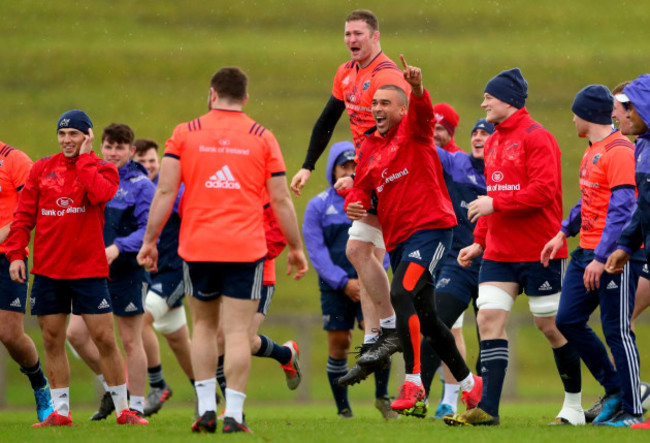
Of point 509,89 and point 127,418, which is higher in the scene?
point 509,89

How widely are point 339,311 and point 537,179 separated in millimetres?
3318

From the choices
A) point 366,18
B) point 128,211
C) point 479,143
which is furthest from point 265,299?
point 366,18

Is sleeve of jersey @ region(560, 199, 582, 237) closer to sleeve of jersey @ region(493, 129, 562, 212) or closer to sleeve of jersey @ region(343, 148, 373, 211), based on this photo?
sleeve of jersey @ region(493, 129, 562, 212)

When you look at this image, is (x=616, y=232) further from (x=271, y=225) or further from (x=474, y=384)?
(x=271, y=225)

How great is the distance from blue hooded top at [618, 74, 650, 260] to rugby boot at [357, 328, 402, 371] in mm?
1811

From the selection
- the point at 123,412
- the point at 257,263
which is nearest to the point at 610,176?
the point at 257,263

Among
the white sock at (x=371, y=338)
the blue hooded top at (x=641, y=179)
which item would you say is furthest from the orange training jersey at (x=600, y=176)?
the white sock at (x=371, y=338)

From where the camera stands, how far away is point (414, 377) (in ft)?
23.4

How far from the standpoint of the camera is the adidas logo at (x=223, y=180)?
638cm

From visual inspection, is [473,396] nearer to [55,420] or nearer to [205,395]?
[205,395]

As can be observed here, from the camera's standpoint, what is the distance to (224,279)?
648 centimetres

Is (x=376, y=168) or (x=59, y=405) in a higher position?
(x=376, y=168)

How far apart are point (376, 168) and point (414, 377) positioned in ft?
4.87

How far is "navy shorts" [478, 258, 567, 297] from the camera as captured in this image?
23.6ft
